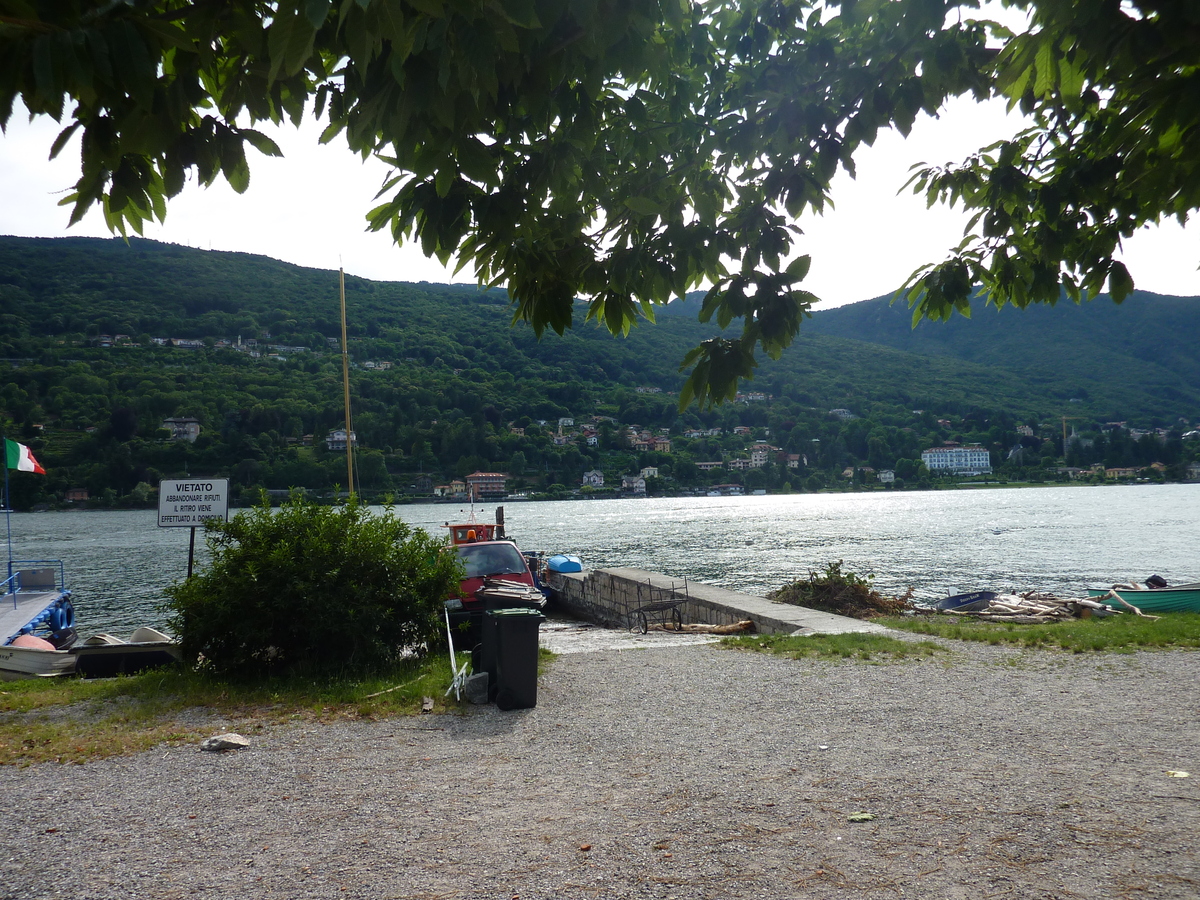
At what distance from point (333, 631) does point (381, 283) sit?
441 ft

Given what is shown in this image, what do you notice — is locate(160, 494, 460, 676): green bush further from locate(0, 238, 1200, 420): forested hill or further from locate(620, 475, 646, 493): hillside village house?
locate(620, 475, 646, 493): hillside village house

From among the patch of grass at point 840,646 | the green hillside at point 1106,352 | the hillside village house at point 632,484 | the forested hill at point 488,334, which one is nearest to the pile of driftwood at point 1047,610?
the patch of grass at point 840,646

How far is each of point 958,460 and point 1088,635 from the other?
516 feet

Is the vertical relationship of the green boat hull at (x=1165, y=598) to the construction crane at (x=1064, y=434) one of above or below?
below

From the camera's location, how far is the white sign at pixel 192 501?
1030 cm

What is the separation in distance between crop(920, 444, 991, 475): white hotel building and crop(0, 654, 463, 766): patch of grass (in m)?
151

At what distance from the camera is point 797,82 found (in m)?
3.22

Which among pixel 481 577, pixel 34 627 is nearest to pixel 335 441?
pixel 34 627

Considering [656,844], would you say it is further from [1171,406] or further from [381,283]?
[1171,406]

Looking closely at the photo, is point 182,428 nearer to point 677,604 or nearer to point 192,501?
point 677,604

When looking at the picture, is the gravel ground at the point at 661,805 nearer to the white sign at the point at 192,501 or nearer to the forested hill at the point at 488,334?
the white sign at the point at 192,501

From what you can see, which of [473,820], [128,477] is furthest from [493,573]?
[128,477]

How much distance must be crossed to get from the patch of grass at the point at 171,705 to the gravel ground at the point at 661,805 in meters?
0.46

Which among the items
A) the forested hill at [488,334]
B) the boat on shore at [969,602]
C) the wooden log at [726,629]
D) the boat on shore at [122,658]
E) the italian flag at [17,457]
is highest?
the forested hill at [488,334]
